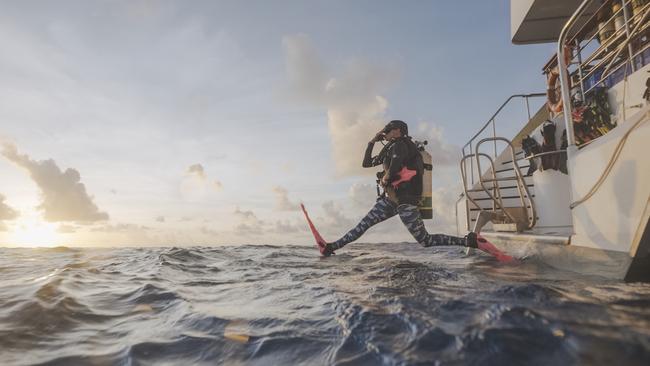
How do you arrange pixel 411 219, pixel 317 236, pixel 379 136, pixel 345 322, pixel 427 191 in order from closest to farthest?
pixel 345 322
pixel 411 219
pixel 379 136
pixel 427 191
pixel 317 236

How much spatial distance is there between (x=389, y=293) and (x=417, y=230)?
293cm

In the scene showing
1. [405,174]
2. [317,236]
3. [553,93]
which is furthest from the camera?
[553,93]

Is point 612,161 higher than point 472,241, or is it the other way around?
point 612,161

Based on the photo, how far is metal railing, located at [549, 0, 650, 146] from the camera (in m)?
4.30

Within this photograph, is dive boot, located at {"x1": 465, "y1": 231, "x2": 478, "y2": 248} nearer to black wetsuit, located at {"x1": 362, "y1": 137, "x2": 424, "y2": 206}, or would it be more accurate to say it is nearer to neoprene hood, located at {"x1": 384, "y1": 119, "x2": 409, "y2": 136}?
black wetsuit, located at {"x1": 362, "y1": 137, "x2": 424, "y2": 206}

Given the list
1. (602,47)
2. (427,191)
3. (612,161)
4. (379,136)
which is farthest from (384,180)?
(602,47)

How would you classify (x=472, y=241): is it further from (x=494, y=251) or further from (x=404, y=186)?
(x=404, y=186)

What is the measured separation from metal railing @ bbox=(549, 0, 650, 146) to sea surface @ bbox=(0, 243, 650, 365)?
2.43m

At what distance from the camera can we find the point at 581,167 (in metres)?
4.16

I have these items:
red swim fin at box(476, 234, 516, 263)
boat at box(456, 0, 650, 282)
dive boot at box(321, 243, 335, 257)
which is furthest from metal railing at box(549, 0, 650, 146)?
dive boot at box(321, 243, 335, 257)

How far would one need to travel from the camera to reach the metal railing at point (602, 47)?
4305mm

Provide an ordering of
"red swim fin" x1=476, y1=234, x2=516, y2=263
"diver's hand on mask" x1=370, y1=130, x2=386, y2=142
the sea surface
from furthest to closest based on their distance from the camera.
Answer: "diver's hand on mask" x1=370, y1=130, x2=386, y2=142 < "red swim fin" x1=476, y1=234, x2=516, y2=263 < the sea surface

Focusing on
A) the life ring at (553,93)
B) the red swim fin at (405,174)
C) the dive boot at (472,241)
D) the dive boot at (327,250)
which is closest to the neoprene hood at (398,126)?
the red swim fin at (405,174)

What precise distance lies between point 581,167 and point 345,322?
132 inches
